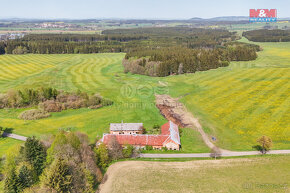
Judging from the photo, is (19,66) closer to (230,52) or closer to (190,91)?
(190,91)

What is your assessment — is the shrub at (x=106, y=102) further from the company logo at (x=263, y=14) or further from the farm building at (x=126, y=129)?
the company logo at (x=263, y=14)

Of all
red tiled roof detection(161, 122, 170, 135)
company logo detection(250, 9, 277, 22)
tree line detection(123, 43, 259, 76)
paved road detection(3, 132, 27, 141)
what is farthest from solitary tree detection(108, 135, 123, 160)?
company logo detection(250, 9, 277, 22)

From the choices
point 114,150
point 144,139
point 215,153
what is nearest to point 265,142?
point 215,153

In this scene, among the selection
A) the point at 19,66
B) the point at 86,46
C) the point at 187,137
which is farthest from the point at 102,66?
the point at 187,137

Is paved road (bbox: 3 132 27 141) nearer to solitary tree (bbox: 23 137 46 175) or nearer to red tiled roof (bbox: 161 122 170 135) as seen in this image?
solitary tree (bbox: 23 137 46 175)

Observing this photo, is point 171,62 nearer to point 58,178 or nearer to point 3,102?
point 3,102
